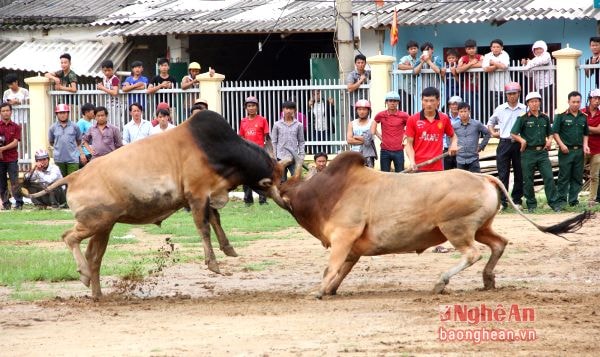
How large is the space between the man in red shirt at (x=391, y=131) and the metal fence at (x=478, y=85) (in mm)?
3244

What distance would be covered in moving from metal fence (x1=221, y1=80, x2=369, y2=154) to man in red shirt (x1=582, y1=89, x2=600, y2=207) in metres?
5.21

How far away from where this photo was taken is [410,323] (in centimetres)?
939

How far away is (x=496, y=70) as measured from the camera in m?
21.5

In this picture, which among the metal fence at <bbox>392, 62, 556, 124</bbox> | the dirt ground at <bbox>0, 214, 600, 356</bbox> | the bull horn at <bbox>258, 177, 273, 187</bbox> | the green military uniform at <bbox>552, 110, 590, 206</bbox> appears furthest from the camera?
the metal fence at <bbox>392, 62, 556, 124</bbox>

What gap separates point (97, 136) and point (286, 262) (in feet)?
22.8

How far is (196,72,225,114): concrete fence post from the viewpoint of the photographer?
77.0 feet

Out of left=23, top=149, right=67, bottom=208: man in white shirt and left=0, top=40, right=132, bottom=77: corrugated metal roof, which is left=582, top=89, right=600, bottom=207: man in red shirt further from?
left=0, top=40, right=132, bottom=77: corrugated metal roof

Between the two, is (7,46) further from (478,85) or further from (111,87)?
(478,85)

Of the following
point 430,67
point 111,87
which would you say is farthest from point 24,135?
point 430,67

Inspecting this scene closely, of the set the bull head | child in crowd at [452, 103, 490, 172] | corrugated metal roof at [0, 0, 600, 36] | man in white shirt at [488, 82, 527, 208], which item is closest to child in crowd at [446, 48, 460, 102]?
corrugated metal roof at [0, 0, 600, 36]

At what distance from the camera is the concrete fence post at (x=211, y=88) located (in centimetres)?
2347

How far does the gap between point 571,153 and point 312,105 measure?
631 cm

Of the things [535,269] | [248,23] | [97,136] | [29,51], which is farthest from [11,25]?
[535,269]

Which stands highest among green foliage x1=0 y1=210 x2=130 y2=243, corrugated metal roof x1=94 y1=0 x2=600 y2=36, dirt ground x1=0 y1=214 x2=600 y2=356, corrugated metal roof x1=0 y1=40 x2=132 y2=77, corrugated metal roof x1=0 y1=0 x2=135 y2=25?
corrugated metal roof x1=0 y1=0 x2=135 y2=25
